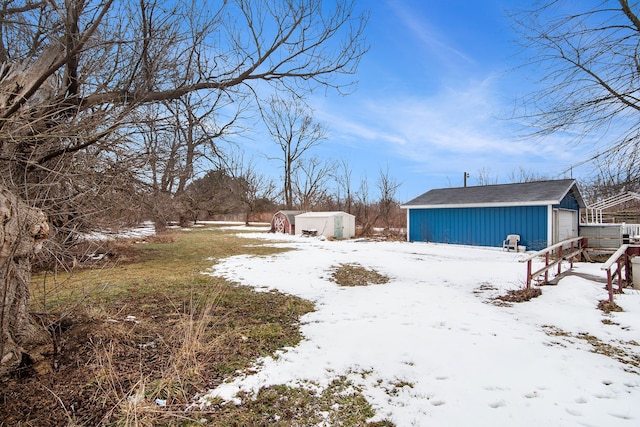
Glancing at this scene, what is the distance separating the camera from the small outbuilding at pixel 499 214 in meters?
12.8

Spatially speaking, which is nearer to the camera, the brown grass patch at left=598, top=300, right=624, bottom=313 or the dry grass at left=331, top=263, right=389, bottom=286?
the brown grass patch at left=598, top=300, right=624, bottom=313

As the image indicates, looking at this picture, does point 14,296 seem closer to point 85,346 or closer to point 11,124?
point 85,346

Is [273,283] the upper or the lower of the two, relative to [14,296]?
lower

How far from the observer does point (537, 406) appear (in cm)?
236

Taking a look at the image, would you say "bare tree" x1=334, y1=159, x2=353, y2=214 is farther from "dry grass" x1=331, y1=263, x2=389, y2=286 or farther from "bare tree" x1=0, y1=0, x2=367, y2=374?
"bare tree" x1=0, y1=0, x2=367, y2=374

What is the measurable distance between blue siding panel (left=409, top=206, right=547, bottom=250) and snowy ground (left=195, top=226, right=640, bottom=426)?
25.3ft

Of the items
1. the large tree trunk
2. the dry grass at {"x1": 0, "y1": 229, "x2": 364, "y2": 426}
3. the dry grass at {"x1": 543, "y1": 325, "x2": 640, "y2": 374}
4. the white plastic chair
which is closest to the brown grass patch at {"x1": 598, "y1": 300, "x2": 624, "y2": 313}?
the dry grass at {"x1": 543, "y1": 325, "x2": 640, "y2": 374}

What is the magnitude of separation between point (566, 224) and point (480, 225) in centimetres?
348

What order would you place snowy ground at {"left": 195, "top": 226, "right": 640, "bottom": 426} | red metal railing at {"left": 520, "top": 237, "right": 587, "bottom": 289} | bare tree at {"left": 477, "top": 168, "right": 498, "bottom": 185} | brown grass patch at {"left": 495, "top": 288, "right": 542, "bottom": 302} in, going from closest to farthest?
snowy ground at {"left": 195, "top": 226, "right": 640, "bottom": 426} → brown grass patch at {"left": 495, "top": 288, "right": 542, "bottom": 302} → red metal railing at {"left": 520, "top": 237, "right": 587, "bottom": 289} → bare tree at {"left": 477, "top": 168, "right": 498, "bottom": 185}

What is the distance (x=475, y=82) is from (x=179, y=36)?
596 cm

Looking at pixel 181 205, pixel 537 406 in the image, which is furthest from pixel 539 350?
pixel 181 205

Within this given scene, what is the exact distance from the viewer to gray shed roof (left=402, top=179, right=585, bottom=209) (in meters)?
12.9

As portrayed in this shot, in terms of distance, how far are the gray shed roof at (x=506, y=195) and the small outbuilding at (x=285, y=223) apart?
28.6ft

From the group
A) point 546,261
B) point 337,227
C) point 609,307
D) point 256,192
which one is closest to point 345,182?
point 337,227
